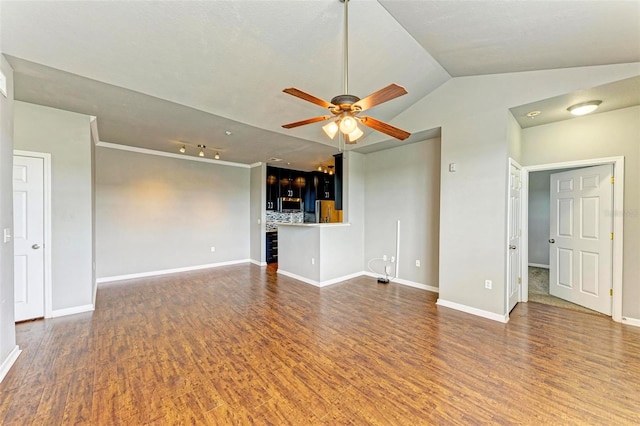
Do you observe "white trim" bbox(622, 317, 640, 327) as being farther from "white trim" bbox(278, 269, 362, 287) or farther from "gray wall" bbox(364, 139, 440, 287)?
"white trim" bbox(278, 269, 362, 287)

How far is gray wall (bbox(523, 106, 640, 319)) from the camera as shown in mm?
2990

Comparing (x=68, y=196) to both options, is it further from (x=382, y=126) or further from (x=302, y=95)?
(x=382, y=126)

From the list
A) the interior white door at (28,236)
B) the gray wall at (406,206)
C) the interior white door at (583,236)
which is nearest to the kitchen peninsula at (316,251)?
the gray wall at (406,206)

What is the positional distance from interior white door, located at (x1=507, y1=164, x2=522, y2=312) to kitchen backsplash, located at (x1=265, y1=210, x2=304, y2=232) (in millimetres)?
5106

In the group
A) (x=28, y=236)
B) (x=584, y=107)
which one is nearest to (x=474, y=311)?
(x=584, y=107)

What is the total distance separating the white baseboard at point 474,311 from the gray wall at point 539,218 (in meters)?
4.17

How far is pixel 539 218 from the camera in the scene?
622cm

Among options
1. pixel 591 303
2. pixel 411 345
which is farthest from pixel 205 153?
pixel 591 303

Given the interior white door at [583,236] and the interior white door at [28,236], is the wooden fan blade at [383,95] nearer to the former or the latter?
the interior white door at [583,236]

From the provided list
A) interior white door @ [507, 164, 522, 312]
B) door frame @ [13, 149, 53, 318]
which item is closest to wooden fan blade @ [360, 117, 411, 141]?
interior white door @ [507, 164, 522, 312]

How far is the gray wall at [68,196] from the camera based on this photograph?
124 inches

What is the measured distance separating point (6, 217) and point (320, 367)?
3.02 meters

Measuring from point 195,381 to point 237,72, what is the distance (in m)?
2.99

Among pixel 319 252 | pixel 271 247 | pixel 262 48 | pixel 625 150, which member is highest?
pixel 262 48
